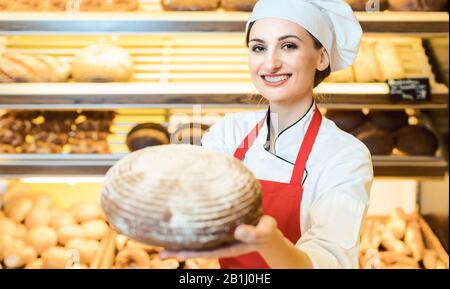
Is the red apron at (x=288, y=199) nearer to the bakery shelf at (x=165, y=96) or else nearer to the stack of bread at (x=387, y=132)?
the bakery shelf at (x=165, y=96)

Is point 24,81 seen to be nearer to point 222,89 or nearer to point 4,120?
point 4,120

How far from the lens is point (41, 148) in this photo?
93.8 inches

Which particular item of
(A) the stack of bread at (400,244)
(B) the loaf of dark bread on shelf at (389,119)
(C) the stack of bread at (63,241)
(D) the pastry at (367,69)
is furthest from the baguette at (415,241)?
(C) the stack of bread at (63,241)

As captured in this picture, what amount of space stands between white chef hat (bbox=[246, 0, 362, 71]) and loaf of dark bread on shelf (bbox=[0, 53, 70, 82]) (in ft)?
3.92

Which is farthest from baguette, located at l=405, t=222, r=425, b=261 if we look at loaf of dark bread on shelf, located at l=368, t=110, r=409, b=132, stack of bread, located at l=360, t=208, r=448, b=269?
loaf of dark bread on shelf, located at l=368, t=110, r=409, b=132

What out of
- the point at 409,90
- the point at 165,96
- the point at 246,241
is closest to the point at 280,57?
the point at 246,241

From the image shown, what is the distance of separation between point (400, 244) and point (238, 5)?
1.32 meters

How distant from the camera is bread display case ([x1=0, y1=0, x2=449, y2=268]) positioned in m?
2.19

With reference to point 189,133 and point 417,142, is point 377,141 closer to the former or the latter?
point 417,142

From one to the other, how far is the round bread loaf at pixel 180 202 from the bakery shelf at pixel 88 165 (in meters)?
1.37

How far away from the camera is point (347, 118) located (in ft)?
8.05

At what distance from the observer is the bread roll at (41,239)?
7.91 ft

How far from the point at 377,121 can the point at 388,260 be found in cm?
63
